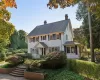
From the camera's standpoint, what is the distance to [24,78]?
1759 centimetres

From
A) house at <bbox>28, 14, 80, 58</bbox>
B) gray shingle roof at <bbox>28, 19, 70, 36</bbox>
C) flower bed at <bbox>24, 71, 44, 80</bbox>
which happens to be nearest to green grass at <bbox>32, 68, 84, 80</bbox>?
flower bed at <bbox>24, 71, 44, 80</bbox>

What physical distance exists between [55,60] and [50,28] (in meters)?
22.3

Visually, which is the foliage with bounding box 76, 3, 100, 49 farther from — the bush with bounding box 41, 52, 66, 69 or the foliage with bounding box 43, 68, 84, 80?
the foliage with bounding box 43, 68, 84, 80

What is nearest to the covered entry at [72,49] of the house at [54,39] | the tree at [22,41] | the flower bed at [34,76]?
the house at [54,39]

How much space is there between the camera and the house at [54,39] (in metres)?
34.0

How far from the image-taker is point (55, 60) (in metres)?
17.1

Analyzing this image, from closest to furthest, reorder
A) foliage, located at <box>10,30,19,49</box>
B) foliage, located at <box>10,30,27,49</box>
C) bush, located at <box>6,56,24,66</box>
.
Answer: bush, located at <box>6,56,24,66</box> < foliage, located at <box>10,30,19,49</box> < foliage, located at <box>10,30,27,49</box>

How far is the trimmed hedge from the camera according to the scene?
12.4m

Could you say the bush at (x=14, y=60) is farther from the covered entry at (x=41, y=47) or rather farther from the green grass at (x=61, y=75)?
the covered entry at (x=41, y=47)

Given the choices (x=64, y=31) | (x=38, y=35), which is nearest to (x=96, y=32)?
(x=64, y=31)

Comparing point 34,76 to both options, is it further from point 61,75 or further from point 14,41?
point 14,41

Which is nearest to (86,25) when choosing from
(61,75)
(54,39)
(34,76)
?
(54,39)

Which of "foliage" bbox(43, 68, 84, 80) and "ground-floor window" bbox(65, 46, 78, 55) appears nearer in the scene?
"foliage" bbox(43, 68, 84, 80)

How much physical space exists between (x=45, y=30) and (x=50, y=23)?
3067 mm
